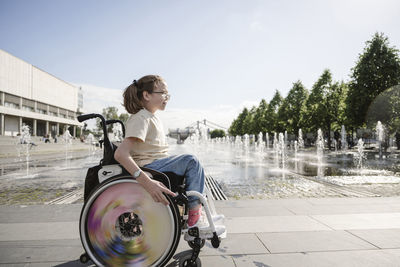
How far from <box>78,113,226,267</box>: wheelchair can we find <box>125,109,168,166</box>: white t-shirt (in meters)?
0.18

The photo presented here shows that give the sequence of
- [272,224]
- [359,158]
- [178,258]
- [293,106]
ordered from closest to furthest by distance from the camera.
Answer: [178,258] < [272,224] < [359,158] < [293,106]

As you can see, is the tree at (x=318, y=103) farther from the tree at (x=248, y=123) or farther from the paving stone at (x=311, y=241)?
the paving stone at (x=311, y=241)

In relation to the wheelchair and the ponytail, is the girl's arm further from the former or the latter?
the ponytail

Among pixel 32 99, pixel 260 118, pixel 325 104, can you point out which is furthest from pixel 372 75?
pixel 32 99

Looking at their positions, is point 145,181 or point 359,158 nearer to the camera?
point 145,181

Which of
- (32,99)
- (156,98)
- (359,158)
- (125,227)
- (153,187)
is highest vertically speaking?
(32,99)

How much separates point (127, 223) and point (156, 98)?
1145 millimetres

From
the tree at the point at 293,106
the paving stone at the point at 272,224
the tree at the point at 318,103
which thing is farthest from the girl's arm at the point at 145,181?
the tree at the point at 293,106

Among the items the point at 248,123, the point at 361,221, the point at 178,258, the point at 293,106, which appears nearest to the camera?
the point at 178,258

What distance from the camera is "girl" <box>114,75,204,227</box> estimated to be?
85.8 inches

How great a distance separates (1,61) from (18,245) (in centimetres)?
6787

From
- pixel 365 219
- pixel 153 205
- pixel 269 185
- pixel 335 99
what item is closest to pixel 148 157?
pixel 153 205

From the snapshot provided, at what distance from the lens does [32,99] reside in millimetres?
68188

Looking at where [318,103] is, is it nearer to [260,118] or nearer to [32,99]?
[260,118]
